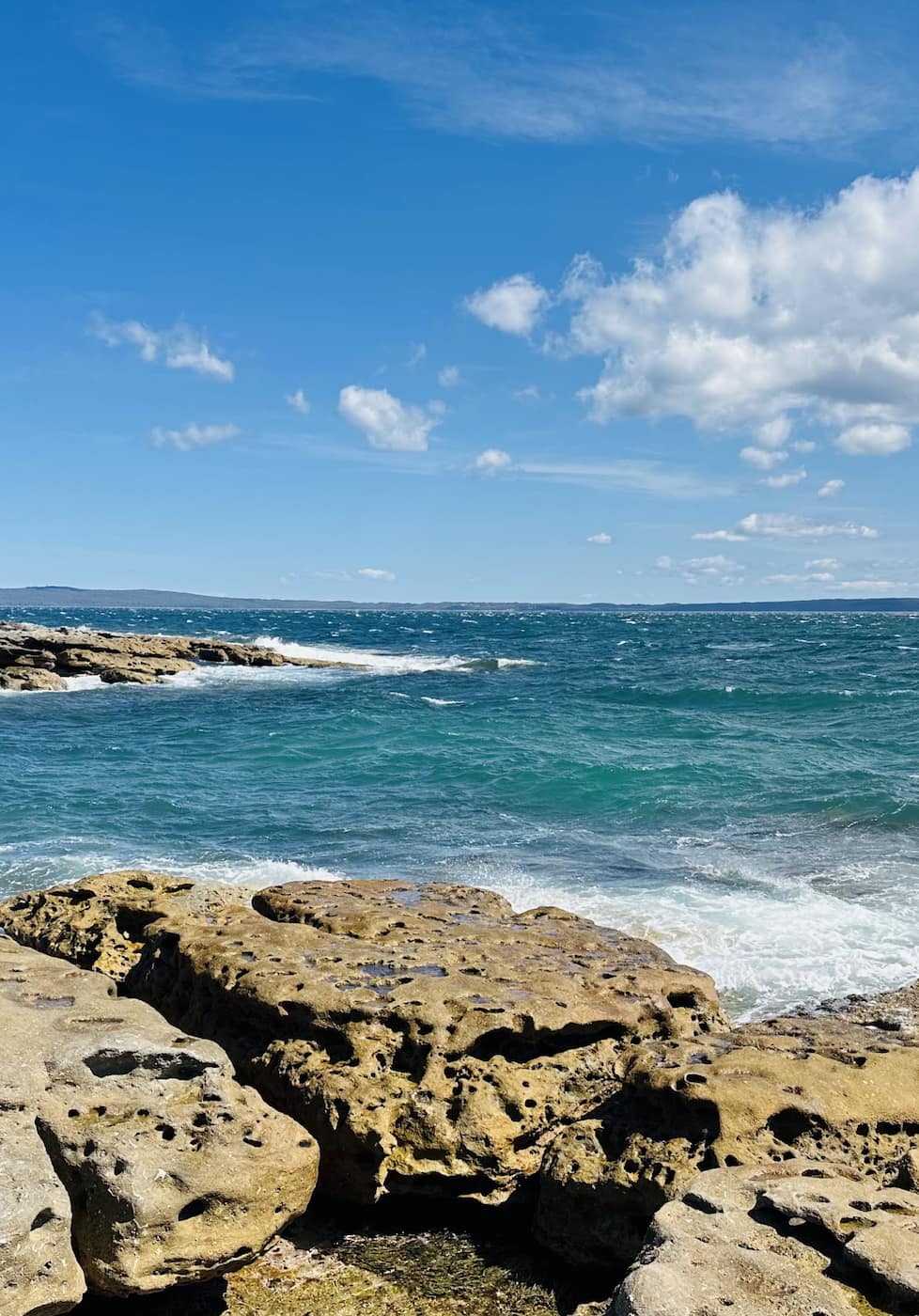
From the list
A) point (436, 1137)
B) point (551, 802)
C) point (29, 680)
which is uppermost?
point (436, 1137)

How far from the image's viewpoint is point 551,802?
2194 centimetres

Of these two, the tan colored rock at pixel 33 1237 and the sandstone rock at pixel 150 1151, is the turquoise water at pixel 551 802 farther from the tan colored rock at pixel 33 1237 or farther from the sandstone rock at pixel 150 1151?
the tan colored rock at pixel 33 1237

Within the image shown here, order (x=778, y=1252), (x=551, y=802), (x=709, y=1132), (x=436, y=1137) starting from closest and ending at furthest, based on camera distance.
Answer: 1. (x=778, y=1252)
2. (x=709, y=1132)
3. (x=436, y=1137)
4. (x=551, y=802)

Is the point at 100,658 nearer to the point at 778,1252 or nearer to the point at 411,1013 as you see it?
the point at 411,1013

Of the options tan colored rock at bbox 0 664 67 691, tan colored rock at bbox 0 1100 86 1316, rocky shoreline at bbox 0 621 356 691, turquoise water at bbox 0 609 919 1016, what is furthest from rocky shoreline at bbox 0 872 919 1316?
rocky shoreline at bbox 0 621 356 691

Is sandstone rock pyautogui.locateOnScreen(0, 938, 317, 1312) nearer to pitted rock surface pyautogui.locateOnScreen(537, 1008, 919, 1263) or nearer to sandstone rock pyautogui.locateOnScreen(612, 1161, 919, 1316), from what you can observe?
pitted rock surface pyautogui.locateOnScreen(537, 1008, 919, 1263)

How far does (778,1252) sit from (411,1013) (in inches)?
134

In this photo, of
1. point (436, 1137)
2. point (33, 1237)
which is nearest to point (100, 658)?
point (436, 1137)

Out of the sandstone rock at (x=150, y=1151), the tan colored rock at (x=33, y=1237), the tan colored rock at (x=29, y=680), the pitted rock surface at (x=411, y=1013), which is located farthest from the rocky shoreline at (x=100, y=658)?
the tan colored rock at (x=33, y=1237)

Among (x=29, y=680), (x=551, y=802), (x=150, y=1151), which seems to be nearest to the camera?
(x=150, y=1151)

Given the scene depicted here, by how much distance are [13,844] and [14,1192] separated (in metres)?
13.6

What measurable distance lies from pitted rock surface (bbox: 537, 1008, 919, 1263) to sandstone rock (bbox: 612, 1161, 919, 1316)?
764mm

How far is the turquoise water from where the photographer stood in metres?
13.8

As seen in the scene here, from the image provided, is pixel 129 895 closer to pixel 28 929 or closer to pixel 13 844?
pixel 28 929
